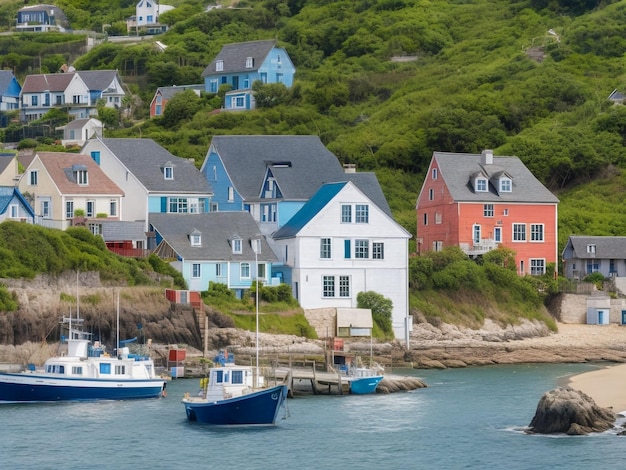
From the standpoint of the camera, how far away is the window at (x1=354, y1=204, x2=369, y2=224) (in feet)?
240

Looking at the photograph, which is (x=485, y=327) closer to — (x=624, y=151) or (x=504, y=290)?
(x=504, y=290)

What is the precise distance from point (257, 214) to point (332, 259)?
678 centimetres

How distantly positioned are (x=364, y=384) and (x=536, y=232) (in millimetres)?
26428

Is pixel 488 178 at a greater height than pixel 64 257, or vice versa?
pixel 488 178

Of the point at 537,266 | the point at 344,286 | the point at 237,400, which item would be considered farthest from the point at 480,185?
the point at 237,400

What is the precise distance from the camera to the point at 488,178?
82.9 metres

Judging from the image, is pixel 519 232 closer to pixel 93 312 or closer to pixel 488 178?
pixel 488 178

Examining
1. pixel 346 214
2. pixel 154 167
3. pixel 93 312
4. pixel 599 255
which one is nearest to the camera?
pixel 93 312

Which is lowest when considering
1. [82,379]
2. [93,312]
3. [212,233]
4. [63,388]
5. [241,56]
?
[63,388]

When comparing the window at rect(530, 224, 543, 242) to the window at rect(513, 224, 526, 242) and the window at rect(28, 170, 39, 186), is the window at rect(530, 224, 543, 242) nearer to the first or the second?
the window at rect(513, 224, 526, 242)

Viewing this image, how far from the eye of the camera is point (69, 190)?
251ft

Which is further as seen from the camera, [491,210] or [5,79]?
[5,79]

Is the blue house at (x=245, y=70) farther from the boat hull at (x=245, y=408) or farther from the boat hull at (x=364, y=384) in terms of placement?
the boat hull at (x=245, y=408)

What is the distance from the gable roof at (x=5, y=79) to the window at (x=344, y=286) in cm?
6257
